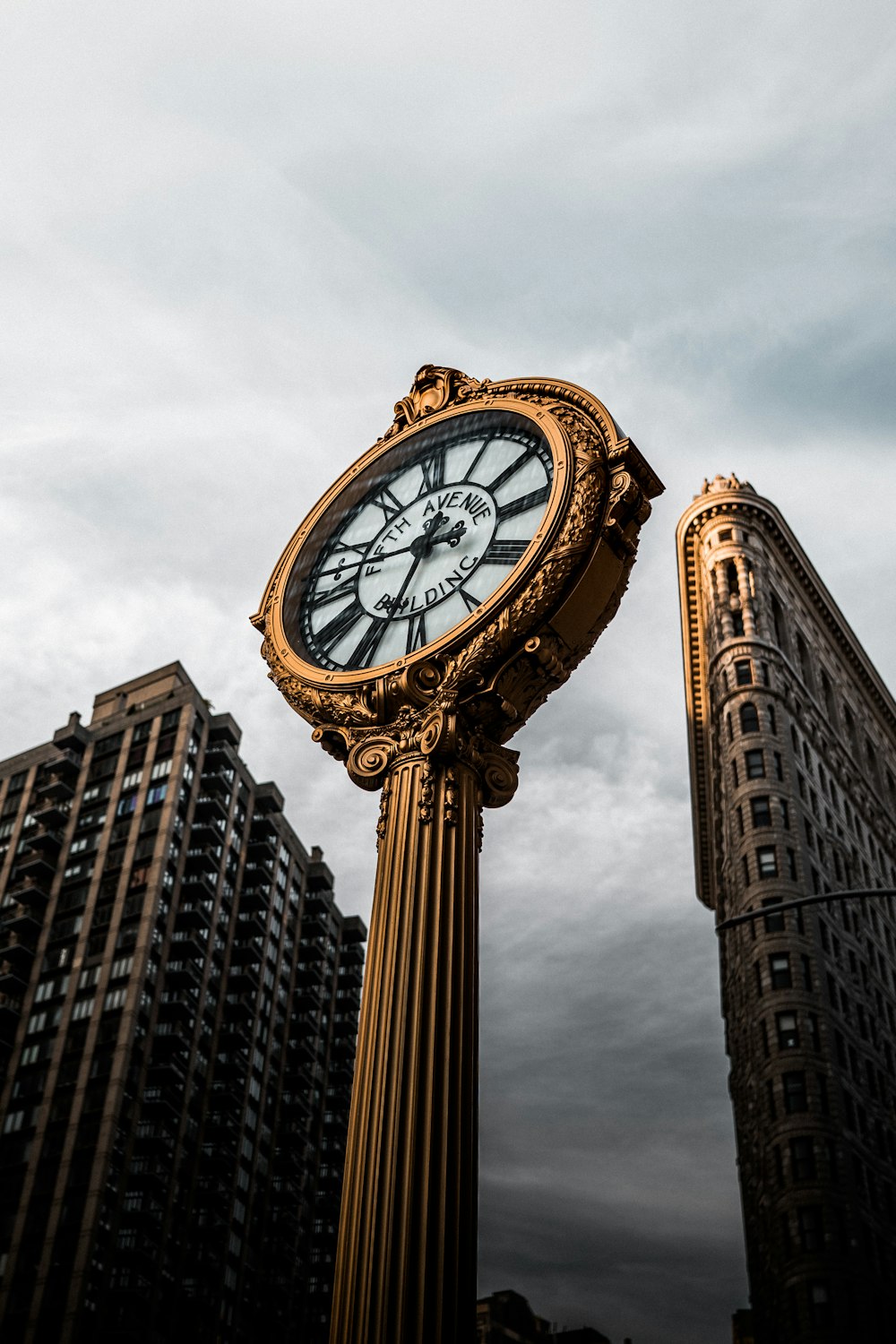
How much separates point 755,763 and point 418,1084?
61.3m

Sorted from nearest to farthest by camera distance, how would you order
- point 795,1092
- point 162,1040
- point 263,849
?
point 795,1092, point 162,1040, point 263,849

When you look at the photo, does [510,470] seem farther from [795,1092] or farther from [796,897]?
[796,897]

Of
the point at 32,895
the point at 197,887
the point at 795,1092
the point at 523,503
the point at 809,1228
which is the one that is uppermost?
the point at 197,887

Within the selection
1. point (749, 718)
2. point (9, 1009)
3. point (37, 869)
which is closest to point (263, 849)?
point (37, 869)

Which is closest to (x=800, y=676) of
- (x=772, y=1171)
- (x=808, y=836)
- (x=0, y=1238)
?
(x=808, y=836)

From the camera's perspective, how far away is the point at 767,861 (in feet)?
201

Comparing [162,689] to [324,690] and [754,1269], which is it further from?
[324,690]

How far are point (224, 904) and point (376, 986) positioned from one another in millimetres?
68682

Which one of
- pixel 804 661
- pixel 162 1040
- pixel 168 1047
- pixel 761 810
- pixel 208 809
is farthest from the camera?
pixel 804 661

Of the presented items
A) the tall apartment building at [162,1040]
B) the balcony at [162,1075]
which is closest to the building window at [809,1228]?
the tall apartment building at [162,1040]

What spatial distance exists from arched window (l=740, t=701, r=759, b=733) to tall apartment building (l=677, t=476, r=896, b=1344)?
7 cm

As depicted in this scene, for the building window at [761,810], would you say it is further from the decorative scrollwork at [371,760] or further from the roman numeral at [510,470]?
the decorative scrollwork at [371,760]

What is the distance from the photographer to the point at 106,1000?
204 feet

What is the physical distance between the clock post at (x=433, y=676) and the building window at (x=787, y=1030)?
51.1m
